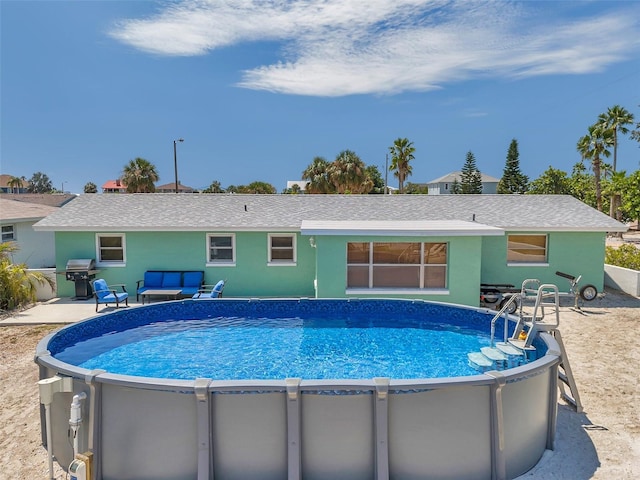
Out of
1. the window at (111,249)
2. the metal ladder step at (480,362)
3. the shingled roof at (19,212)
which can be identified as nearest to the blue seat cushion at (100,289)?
the window at (111,249)

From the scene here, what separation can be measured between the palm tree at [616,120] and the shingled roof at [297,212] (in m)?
34.2

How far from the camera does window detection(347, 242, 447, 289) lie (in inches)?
594

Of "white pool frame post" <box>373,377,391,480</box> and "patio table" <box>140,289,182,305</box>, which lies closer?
"white pool frame post" <box>373,377,391,480</box>

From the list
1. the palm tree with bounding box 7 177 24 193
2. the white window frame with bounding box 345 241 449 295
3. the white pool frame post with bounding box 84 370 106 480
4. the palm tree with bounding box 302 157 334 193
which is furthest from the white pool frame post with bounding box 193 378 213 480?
the palm tree with bounding box 7 177 24 193

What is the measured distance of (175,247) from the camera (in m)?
17.0

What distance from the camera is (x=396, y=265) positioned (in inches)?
599

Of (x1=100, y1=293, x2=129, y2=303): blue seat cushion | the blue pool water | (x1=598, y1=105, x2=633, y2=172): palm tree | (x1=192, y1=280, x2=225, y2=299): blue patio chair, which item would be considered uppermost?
(x1=598, y1=105, x2=633, y2=172): palm tree

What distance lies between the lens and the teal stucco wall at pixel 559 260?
56.6 ft

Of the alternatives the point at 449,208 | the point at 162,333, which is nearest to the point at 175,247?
the point at 162,333

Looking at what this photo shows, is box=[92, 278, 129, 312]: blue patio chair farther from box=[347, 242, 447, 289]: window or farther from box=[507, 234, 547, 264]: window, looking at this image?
box=[507, 234, 547, 264]: window

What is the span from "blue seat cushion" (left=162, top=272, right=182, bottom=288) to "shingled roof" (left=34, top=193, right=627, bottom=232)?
1.87 metres

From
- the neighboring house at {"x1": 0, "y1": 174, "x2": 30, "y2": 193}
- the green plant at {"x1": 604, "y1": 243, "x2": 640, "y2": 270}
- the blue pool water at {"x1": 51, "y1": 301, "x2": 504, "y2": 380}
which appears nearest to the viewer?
the blue pool water at {"x1": 51, "y1": 301, "x2": 504, "y2": 380}

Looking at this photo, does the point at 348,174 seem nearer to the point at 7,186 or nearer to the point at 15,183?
the point at 15,183

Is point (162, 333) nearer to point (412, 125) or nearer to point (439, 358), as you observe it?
point (439, 358)
